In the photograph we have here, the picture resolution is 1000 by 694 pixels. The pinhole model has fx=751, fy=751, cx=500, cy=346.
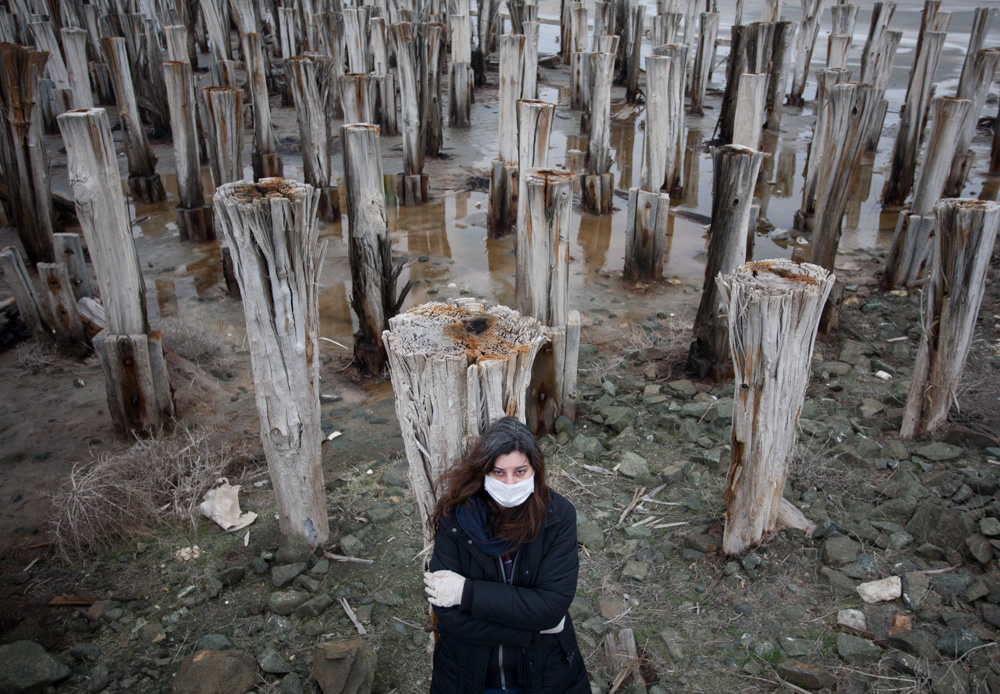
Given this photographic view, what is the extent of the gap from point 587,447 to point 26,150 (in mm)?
6032

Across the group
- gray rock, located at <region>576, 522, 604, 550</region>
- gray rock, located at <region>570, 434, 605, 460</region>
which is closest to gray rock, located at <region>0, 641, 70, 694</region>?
gray rock, located at <region>576, 522, 604, 550</region>

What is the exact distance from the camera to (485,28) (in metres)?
17.1


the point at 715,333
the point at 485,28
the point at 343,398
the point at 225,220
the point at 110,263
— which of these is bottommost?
the point at 343,398

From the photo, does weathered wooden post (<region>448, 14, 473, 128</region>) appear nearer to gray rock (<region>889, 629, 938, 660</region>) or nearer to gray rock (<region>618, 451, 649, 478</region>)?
gray rock (<region>618, 451, 649, 478</region>)

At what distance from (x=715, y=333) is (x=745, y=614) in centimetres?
258

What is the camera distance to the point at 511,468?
8.16 feet

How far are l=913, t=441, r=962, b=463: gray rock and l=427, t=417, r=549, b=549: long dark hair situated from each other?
3.18 meters

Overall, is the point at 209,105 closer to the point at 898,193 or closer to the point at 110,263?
the point at 110,263

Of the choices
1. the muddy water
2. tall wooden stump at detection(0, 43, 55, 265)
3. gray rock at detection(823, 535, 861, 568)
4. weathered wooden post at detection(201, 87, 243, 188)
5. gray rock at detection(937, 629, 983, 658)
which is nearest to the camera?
gray rock at detection(937, 629, 983, 658)

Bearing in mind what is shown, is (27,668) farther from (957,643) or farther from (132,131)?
(132,131)

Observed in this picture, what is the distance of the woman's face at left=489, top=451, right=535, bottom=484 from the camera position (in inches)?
97.7

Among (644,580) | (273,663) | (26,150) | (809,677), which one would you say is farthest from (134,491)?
(26,150)

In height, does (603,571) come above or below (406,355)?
below

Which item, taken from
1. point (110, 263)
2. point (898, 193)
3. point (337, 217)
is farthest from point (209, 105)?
point (898, 193)
